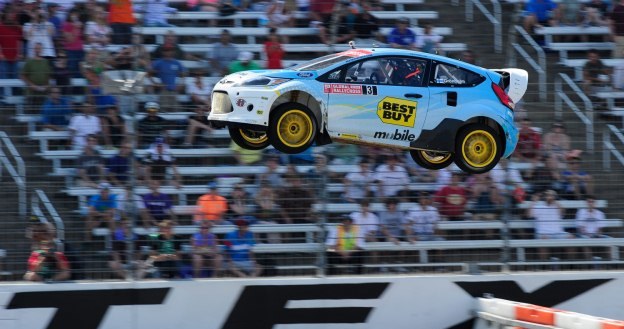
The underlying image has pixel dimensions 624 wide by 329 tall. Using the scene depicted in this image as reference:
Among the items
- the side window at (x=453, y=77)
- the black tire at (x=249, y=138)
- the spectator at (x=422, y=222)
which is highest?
the side window at (x=453, y=77)

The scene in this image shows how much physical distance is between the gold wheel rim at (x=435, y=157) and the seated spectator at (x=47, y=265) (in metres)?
4.63

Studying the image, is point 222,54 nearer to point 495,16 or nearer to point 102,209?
point 102,209

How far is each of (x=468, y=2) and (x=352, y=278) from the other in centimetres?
513

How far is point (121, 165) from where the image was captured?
12.7 metres

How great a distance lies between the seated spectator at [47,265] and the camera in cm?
1256

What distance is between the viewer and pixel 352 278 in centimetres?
1329

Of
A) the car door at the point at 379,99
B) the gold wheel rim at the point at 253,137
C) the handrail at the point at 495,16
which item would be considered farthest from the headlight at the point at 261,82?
the handrail at the point at 495,16

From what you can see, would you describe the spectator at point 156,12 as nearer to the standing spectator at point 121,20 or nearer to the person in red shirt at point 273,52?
the standing spectator at point 121,20

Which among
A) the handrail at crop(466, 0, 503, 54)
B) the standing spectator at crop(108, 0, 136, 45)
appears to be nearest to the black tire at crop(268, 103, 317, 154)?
the standing spectator at crop(108, 0, 136, 45)

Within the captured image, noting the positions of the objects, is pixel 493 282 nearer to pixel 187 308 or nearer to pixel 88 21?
pixel 187 308

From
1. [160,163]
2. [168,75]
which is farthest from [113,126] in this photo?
[168,75]

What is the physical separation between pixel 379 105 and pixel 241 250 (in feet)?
A: 11.7

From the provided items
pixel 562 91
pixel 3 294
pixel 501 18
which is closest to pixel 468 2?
pixel 501 18

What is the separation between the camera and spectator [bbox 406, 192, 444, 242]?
1295 cm
